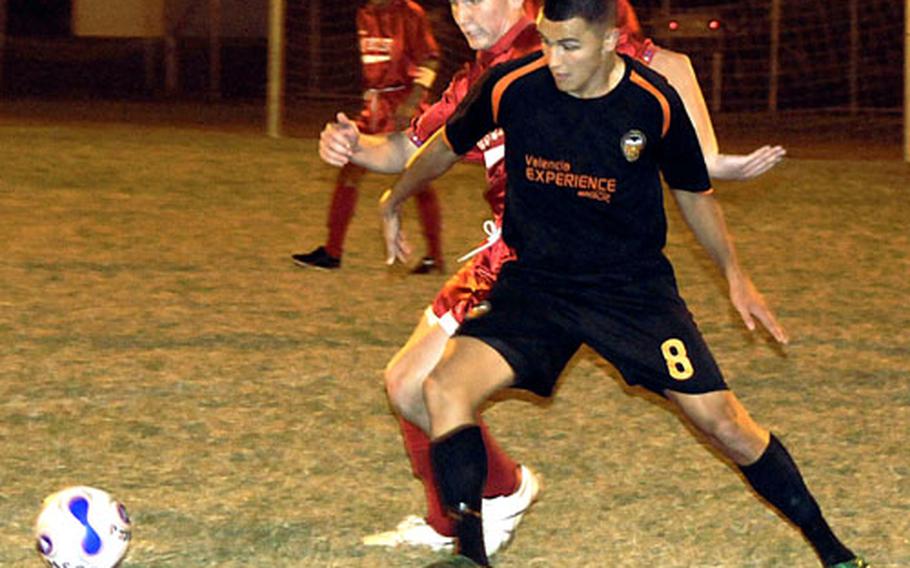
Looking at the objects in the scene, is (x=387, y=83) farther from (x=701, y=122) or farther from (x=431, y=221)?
(x=701, y=122)

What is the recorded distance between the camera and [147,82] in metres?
24.3

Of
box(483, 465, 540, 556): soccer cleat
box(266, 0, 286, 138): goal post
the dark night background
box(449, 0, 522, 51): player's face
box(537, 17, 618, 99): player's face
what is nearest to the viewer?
box(537, 17, 618, 99): player's face

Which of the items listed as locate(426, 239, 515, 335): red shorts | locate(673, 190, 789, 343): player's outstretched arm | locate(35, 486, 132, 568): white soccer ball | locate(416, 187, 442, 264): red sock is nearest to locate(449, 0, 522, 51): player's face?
locate(426, 239, 515, 335): red shorts

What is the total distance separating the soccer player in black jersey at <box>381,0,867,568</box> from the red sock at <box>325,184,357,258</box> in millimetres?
4838

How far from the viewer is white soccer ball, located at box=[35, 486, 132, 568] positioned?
4066 mm

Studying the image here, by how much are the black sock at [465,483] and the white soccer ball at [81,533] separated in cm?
80

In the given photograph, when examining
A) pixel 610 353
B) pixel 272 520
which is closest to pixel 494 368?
pixel 610 353

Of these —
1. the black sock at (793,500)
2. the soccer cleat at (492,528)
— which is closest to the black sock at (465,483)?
the soccer cleat at (492,528)

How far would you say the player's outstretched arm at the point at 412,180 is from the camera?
14.3 ft

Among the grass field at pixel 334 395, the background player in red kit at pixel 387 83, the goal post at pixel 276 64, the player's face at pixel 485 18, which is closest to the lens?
the player's face at pixel 485 18

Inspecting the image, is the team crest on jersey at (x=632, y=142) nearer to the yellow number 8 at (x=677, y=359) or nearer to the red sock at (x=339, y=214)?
the yellow number 8 at (x=677, y=359)

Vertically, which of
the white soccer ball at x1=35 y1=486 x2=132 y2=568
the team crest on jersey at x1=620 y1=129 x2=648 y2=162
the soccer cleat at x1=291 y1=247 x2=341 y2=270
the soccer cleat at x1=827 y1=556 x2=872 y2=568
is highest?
the team crest on jersey at x1=620 y1=129 x2=648 y2=162

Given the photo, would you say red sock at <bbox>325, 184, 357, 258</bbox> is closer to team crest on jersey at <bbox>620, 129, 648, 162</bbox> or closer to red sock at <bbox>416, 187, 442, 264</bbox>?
red sock at <bbox>416, 187, 442, 264</bbox>

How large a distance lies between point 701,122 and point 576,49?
65 centimetres
